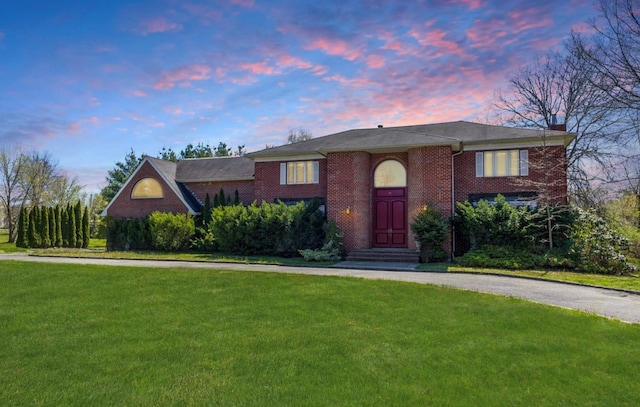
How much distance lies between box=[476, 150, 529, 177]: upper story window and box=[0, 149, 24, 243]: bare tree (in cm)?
4610

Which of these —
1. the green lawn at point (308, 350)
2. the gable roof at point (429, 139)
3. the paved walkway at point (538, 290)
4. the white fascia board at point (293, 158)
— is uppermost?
the gable roof at point (429, 139)

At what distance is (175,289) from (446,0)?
11.4 meters

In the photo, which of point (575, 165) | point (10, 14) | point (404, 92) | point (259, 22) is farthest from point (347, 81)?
point (575, 165)

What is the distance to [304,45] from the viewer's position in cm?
1399

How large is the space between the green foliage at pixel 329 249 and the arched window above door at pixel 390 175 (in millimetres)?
3110

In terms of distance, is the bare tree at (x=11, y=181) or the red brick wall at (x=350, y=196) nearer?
the red brick wall at (x=350, y=196)

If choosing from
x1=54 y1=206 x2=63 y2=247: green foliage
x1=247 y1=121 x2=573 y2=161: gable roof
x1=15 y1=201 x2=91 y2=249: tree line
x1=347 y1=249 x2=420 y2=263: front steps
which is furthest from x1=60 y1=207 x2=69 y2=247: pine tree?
x1=347 y1=249 x2=420 y2=263: front steps

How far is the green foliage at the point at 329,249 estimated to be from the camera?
54.1 feet

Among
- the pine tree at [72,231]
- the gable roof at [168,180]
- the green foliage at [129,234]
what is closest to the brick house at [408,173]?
the gable roof at [168,180]

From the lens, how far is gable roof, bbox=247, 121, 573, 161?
666 inches

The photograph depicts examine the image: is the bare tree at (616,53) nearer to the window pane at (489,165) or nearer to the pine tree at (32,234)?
the window pane at (489,165)

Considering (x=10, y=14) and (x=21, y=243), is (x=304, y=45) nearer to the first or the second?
(x=10, y=14)

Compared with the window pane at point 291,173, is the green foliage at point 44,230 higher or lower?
lower

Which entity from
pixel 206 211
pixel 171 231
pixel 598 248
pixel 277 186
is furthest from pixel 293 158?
pixel 598 248
